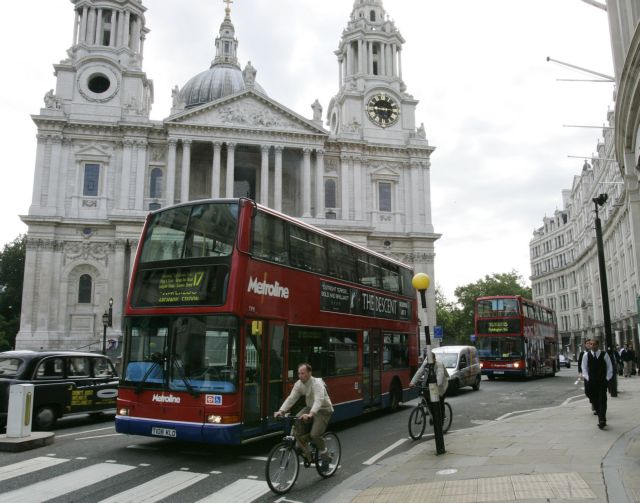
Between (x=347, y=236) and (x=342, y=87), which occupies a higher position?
(x=342, y=87)

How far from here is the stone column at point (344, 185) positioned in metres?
47.2

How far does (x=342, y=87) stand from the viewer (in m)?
53.5

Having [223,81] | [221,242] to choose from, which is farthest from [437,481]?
[223,81]

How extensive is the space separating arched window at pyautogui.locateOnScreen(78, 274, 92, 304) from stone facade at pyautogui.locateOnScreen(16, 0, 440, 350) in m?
0.10

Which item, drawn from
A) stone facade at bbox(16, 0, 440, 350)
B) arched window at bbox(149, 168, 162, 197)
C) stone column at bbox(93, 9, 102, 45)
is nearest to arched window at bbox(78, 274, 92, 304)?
stone facade at bbox(16, 0, 440, 350)

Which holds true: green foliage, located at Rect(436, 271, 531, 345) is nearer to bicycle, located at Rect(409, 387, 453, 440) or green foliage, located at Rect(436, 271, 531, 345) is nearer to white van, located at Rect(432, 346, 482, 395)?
white van, located at Rect(432, 346, 482, 395)

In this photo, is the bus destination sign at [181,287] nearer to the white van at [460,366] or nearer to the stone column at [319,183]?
the white van at [460,366]

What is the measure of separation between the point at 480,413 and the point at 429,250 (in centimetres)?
3323

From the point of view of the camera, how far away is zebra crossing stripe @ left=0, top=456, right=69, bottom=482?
27.4 feet

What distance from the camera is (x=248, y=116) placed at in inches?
1788

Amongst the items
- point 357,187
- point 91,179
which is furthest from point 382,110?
point 91,179

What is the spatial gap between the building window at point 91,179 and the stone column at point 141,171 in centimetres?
314

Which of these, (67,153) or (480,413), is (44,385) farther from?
(67,153)

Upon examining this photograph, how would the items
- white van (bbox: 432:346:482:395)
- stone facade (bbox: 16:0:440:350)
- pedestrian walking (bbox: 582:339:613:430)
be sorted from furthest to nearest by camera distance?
stone facade (bbox: 16:0:440:350), white van (bbox: 432:346:482:395), pedestrian walking (bbox: 582:339:613:430)
